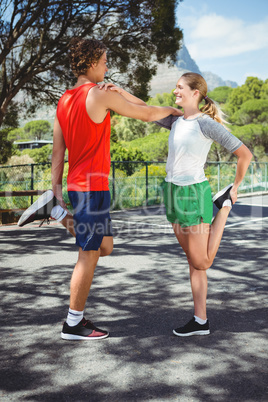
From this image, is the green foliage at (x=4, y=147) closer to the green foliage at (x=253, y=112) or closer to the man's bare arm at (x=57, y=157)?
the man's bare arm at (x=57, y=157)

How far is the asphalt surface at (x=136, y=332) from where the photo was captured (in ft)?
8.38

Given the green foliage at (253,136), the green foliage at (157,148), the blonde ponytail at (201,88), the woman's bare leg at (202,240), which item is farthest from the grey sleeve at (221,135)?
the green foliage at (253,136)

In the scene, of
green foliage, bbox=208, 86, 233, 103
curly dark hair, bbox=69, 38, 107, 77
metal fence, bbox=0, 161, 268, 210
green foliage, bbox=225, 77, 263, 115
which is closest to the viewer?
curly dark hair, bbox=69, 38, 107, 77

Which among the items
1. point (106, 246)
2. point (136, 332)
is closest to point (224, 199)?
point (106, 246)

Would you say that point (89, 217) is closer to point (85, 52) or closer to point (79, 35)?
point (85, 52)

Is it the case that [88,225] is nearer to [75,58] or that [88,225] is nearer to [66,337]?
[66,337]

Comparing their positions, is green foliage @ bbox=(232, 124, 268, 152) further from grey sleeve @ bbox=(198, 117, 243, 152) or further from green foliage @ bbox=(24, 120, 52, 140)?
green foliage @ bbox=(24, 120, 52, 140)

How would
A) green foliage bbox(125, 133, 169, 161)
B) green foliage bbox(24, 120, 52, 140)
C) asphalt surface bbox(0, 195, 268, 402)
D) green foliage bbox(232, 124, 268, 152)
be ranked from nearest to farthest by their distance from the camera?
asphalt surface bbox(0, 195, 268, 402)
green foliage bbox(125, 133, 169, 161)
green foliage bbox(232, 124, 268, 152)
green foliage bbox(24, 120, 52, 140)

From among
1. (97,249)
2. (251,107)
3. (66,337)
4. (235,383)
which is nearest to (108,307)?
(66,337)

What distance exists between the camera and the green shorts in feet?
10.3

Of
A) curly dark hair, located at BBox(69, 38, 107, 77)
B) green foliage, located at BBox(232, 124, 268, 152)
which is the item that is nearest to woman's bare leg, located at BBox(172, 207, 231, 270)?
curly dark hair, located at BBox(69, 38, 107, 77)

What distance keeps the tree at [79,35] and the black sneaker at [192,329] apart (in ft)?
29.1

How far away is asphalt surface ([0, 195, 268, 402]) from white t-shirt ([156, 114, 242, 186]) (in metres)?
1.23

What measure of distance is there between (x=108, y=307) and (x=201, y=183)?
1642 mm
